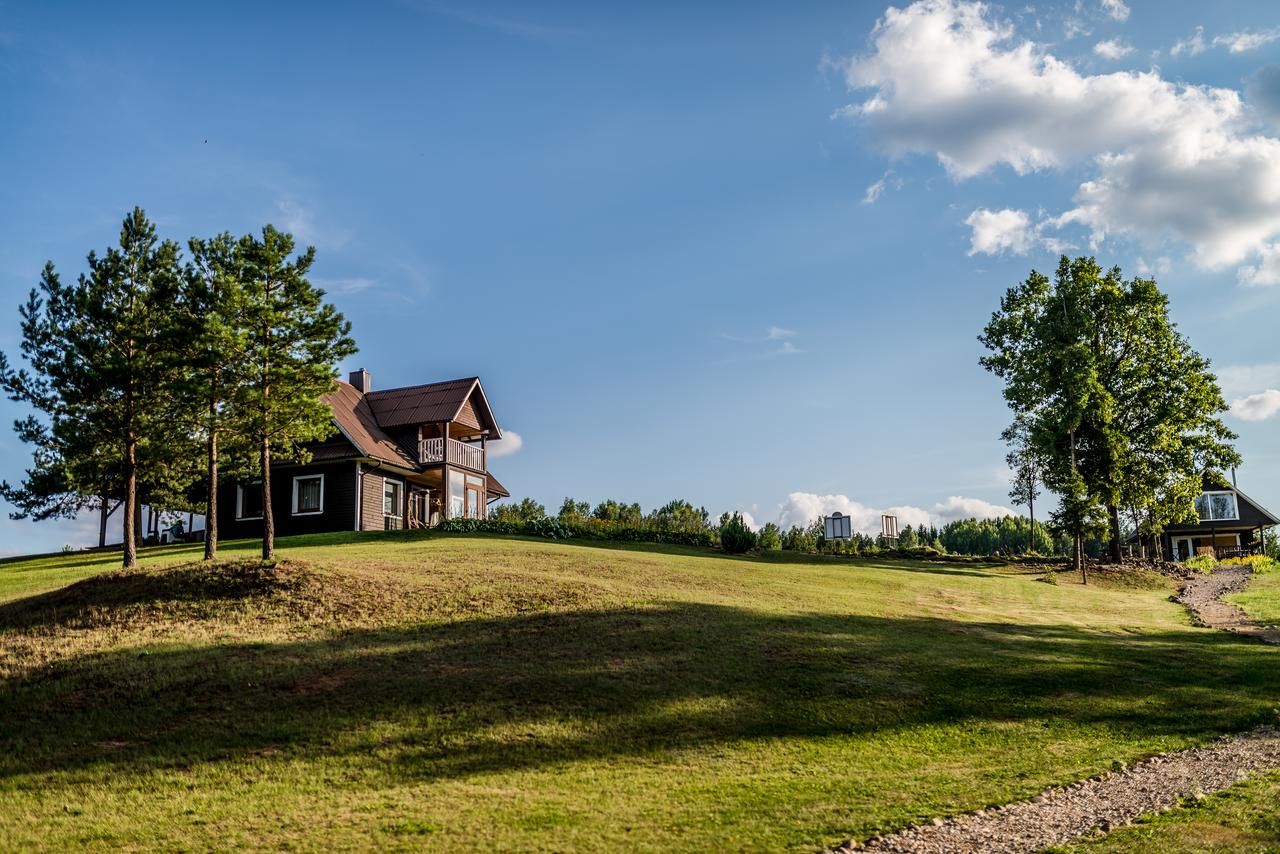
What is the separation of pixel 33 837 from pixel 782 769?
819 cm

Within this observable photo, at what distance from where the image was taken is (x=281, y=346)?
868 inches

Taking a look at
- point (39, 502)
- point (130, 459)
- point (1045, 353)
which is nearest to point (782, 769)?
point (130, 459)

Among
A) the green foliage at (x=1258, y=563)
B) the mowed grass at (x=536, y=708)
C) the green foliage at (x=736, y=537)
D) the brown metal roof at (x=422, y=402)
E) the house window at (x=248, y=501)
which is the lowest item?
the green foliage at (x=1258, y=563)

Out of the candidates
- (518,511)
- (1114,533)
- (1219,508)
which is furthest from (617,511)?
(1219,508)

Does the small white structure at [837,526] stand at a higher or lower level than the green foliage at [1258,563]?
higher

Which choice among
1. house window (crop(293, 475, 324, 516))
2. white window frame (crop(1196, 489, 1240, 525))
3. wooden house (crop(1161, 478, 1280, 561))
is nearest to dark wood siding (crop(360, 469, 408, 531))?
house window (crop(293, 475, 324, 516))

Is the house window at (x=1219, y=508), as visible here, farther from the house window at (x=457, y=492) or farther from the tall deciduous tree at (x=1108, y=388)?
the house window at (x=457, y=492)

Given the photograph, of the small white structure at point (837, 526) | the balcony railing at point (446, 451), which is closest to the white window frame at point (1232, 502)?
the small white structure at point (837, 526)

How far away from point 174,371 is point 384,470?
12991 millimetres

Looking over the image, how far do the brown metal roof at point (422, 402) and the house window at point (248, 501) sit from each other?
6.21 m

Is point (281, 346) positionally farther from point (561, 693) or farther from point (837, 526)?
point (837, 526)

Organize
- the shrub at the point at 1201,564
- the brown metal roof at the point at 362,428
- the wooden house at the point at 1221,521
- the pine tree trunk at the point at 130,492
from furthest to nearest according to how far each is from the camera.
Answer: the wooden house at the point at 1221,521 → the shrub at the point at 1201,564 → the brown metal roof at the point at 362,428 → the pine tree trunk at the point at 130,492

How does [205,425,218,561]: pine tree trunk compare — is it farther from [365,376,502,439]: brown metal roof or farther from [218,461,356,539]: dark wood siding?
[365,376,502,439]: brown metal roof

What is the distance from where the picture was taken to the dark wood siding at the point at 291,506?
3738 centimetres
